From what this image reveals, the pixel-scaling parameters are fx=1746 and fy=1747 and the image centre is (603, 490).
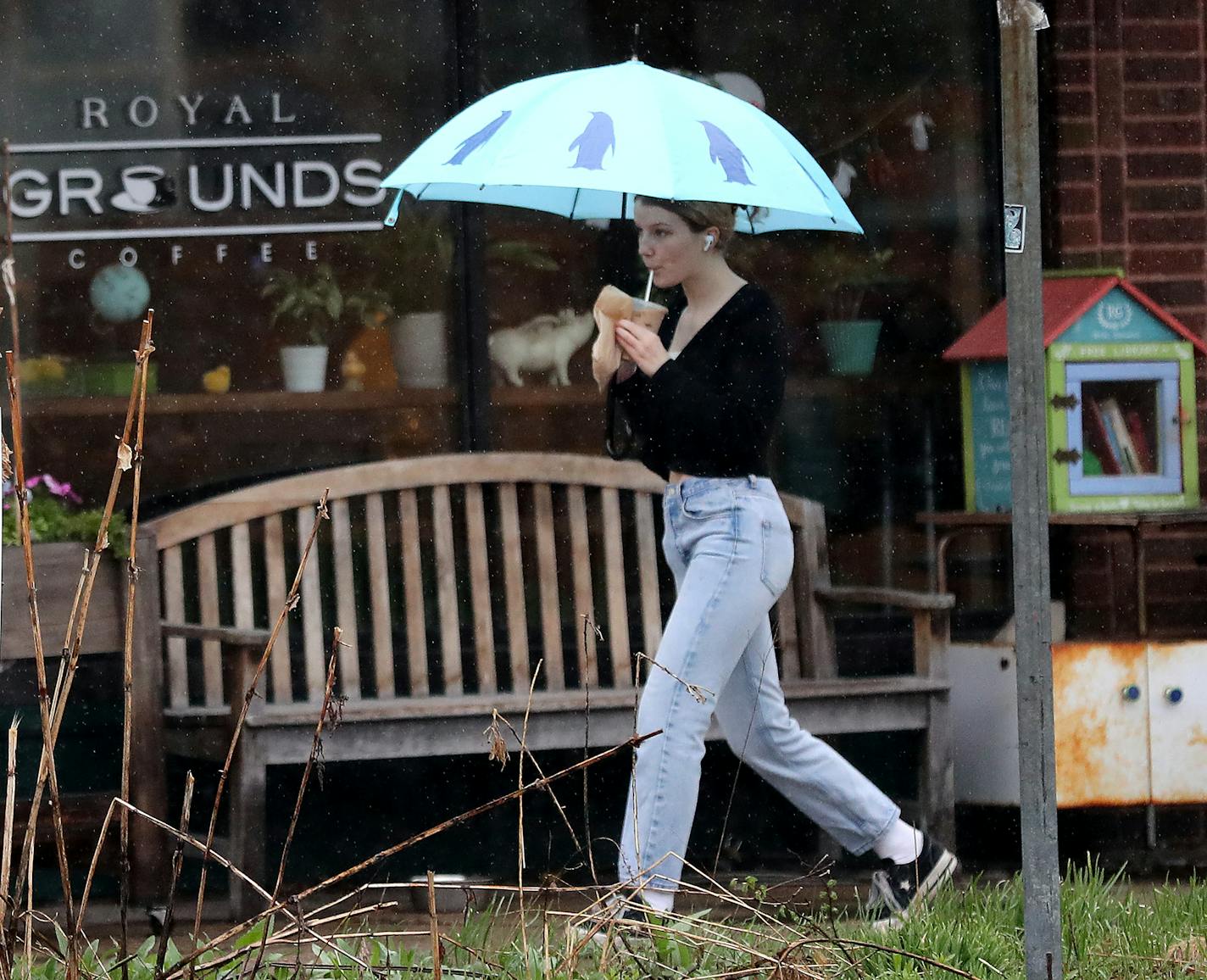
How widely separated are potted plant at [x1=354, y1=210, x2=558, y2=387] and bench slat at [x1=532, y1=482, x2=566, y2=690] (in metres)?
0.54

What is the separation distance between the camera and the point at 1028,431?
104 inches

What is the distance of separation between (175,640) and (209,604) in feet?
0.49

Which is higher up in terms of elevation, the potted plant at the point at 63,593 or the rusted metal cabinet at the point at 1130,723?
the potted plant at the point at 63,593

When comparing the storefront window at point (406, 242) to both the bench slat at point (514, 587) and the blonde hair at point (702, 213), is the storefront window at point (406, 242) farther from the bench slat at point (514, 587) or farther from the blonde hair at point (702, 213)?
the blonde hair at point (702, 213)

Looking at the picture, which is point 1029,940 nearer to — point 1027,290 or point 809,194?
point 1027,290

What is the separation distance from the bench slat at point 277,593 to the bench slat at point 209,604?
6.1 inches

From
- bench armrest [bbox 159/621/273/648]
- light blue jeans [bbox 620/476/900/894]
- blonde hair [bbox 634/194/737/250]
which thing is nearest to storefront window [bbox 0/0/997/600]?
bench armrest [bbox 159/621/273/648]

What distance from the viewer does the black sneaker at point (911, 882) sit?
13.9 feet

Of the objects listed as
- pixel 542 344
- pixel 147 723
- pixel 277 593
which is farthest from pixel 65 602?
pixel 542 344

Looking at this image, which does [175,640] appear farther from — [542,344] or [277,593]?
[542,344]

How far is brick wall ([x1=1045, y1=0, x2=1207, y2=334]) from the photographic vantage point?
208 inches

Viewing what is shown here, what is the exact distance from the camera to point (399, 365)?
5.48 meters

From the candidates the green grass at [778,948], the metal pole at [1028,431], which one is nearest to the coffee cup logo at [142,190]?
the green grass at [778,948]

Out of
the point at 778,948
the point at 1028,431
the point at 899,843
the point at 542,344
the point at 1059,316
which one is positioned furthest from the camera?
the point at 542,344
